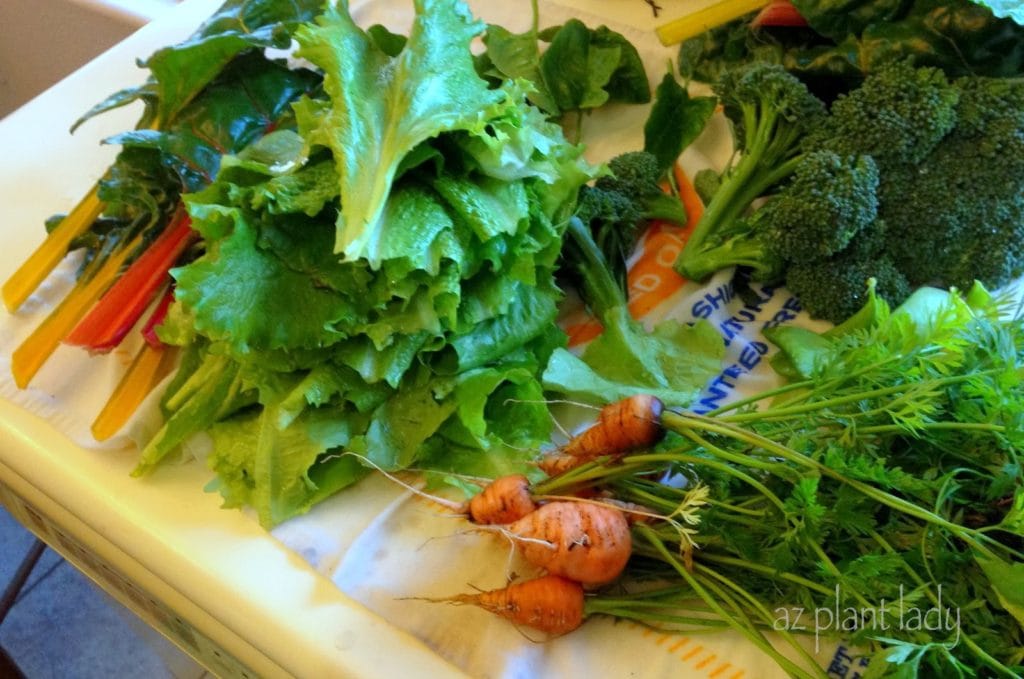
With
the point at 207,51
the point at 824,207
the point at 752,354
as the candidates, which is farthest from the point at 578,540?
the point at 207,51

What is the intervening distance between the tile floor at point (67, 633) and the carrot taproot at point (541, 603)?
1.04m

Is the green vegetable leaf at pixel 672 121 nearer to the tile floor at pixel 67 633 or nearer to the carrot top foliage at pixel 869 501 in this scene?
the carrot top foliage at pixel 869 501

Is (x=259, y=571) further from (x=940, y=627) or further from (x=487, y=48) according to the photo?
(x=487, y=48)

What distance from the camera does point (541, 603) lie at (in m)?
0.69

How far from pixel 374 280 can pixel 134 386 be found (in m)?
0.32

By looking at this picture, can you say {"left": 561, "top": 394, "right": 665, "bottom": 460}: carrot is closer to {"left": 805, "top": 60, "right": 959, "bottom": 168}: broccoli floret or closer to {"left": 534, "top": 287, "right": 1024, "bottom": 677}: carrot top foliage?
{"left": 534, "top": 287, "right": 1024, "bottom": 677}: carrot top foliage

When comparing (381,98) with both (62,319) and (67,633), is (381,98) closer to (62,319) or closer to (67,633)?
(62,319)

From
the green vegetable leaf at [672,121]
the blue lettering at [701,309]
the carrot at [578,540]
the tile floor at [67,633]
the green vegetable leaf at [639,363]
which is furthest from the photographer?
the tile floor at [67,633]

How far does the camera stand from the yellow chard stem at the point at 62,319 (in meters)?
0.92

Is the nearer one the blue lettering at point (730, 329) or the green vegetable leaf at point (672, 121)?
the blue lettering at point (730, 329)

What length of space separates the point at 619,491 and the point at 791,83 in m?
0.52

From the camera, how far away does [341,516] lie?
81cm

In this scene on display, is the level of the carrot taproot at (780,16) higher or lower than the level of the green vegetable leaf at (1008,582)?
higher

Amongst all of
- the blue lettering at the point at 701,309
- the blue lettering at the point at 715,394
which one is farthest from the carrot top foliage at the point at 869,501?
the blue lettering at the point at 701,309
